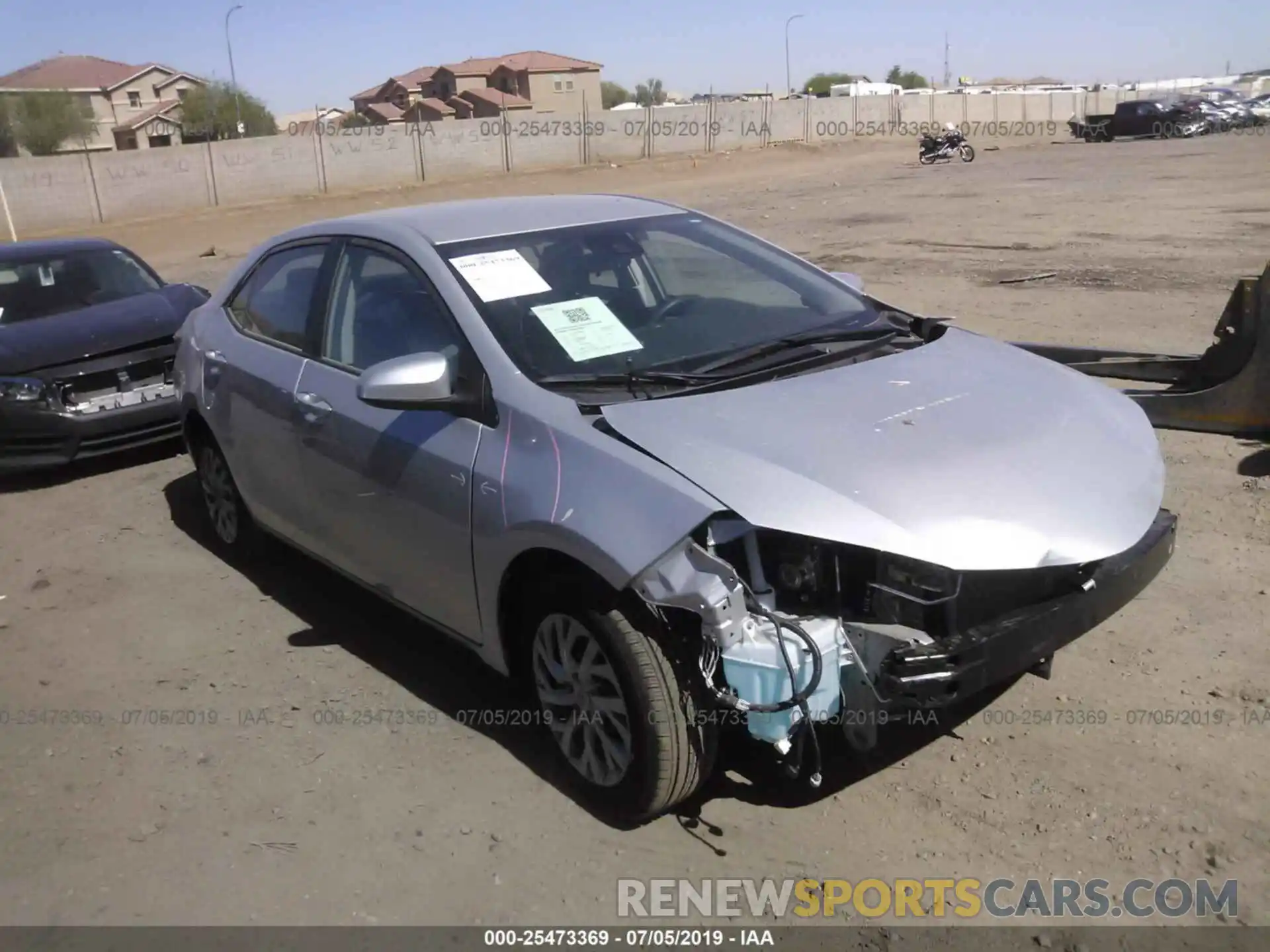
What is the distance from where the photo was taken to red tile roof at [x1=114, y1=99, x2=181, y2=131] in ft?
223

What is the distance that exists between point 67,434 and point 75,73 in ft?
289

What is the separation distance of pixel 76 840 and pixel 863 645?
2558 millimetres

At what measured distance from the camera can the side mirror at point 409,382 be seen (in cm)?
348

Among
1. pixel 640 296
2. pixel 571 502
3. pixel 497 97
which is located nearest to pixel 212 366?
pixel 640 296

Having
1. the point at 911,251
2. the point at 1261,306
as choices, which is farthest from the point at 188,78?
the point at 1261,306

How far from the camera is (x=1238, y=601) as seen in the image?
4367 mm

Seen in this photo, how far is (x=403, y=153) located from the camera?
3834cm

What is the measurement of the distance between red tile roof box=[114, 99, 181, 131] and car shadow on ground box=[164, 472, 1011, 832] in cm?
6985

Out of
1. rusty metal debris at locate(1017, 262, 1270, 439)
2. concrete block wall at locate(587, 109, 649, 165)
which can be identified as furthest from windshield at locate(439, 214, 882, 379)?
concrete block wall at locate(587, 109, 649, 165)

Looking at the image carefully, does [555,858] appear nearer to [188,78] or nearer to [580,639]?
[580,639]

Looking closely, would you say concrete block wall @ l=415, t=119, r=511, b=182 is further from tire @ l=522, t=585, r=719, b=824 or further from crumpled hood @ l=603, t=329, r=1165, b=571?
tire @ l=522, t=585, r=719, b=824

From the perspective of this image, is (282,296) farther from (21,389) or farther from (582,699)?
(21,389)

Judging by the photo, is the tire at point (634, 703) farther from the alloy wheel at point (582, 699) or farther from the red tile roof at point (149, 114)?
the red tile roof at point (149, 114)

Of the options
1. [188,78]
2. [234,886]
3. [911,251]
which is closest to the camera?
[234,886]
